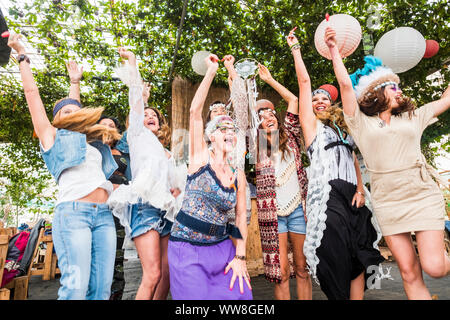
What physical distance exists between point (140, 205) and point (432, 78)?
5.30m

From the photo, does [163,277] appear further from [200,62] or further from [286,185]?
[200,62]

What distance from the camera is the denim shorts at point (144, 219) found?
1.82m

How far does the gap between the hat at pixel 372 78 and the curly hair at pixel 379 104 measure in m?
0.03

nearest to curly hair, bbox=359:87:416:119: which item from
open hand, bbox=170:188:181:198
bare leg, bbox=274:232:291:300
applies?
bare leg, bbox=274:232:291:300

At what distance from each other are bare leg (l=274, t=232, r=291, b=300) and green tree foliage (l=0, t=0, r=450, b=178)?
3.01 meters

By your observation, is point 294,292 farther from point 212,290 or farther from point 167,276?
point 212,290

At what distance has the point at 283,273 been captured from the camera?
2070 mm

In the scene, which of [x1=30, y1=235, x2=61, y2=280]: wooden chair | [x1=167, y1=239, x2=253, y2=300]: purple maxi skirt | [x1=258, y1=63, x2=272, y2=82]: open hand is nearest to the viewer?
[x1=167, y1=239, x2=253, y2=300]: purple maxi skirt

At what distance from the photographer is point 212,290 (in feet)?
4.42

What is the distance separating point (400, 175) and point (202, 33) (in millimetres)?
3817

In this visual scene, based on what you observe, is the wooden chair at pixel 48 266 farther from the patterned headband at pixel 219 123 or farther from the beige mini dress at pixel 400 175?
the beige mini dress at pixel 400 175

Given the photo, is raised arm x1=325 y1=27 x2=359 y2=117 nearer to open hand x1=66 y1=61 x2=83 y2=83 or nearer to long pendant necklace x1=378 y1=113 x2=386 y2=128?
long pendant necklace x1=378 y1=113 x2=386 y2=128

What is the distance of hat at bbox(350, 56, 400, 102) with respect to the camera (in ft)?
5.86

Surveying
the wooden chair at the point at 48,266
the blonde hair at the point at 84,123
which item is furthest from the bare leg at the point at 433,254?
the wooden chair at the point at 48,266
